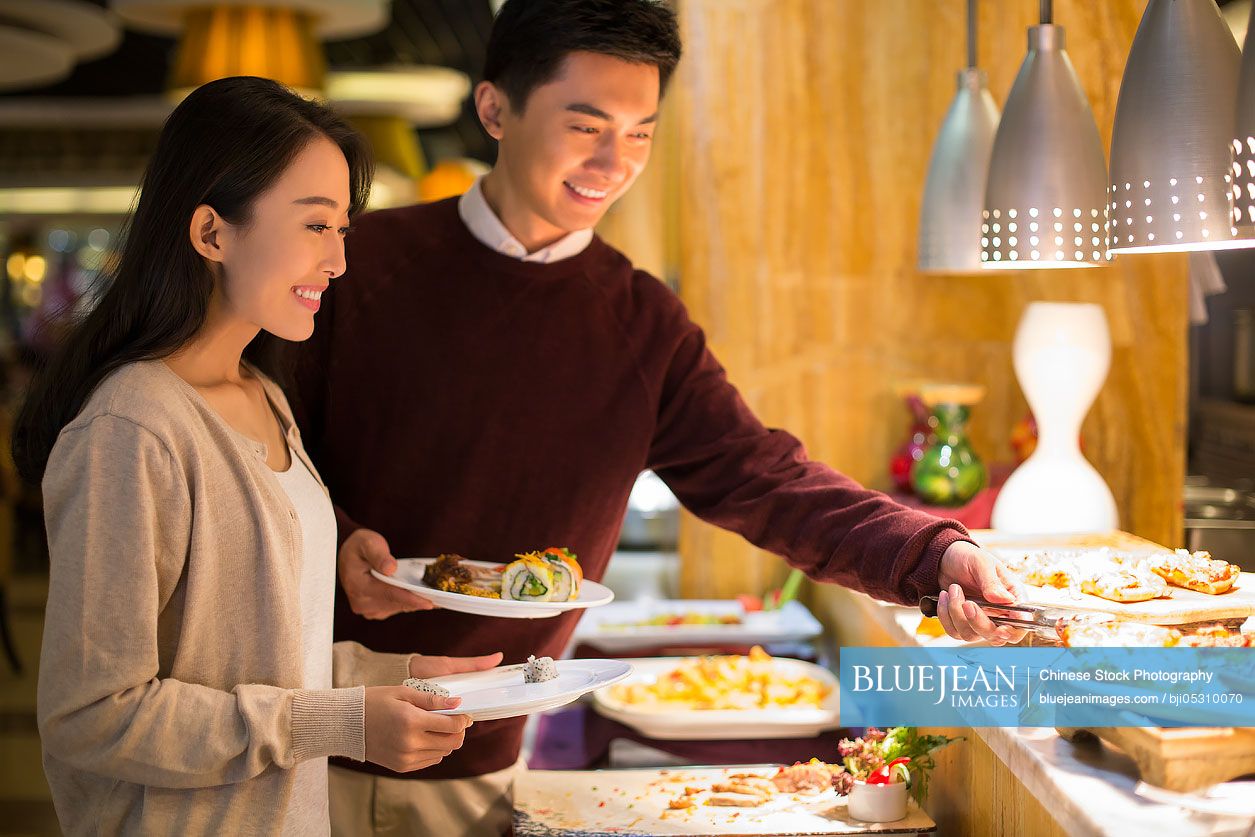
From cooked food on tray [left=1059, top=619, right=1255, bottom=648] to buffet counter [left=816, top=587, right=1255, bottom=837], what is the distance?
0.13 metres

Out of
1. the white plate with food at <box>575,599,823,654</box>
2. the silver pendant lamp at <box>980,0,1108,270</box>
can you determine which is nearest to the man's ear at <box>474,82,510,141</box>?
the silver pendant lamp at <box>980,0,1108,270</box>

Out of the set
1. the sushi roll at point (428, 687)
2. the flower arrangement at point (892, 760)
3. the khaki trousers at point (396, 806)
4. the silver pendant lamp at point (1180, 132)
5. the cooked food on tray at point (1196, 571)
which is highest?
the silver pendant lamp at point (1180, 132)

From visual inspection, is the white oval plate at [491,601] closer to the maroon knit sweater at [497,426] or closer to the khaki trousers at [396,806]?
the maroon knit sweater at [497,426]

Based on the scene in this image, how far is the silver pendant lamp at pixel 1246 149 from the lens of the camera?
1.39 metres

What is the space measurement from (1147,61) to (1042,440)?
4.21ft

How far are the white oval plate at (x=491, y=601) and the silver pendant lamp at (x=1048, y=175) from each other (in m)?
0.83

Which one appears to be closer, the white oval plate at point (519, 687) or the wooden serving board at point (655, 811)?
the white oval plate at point (519, 687)

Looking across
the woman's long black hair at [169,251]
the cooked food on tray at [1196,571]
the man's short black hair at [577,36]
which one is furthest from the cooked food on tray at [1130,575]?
the woman's long black hair at [169,251]

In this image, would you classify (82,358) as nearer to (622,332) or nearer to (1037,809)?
(622,332)

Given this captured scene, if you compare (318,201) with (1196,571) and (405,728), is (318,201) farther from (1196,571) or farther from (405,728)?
(1196,571)

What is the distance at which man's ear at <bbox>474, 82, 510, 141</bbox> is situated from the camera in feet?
7.22

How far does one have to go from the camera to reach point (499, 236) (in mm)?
2260

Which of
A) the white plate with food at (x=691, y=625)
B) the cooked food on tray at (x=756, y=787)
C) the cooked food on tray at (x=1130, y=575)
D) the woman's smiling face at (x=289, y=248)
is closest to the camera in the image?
→ the woman's smiling face at (x=289, y=248)

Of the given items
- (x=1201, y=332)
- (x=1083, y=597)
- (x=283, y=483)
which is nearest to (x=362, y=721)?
(x=283, y=483)
